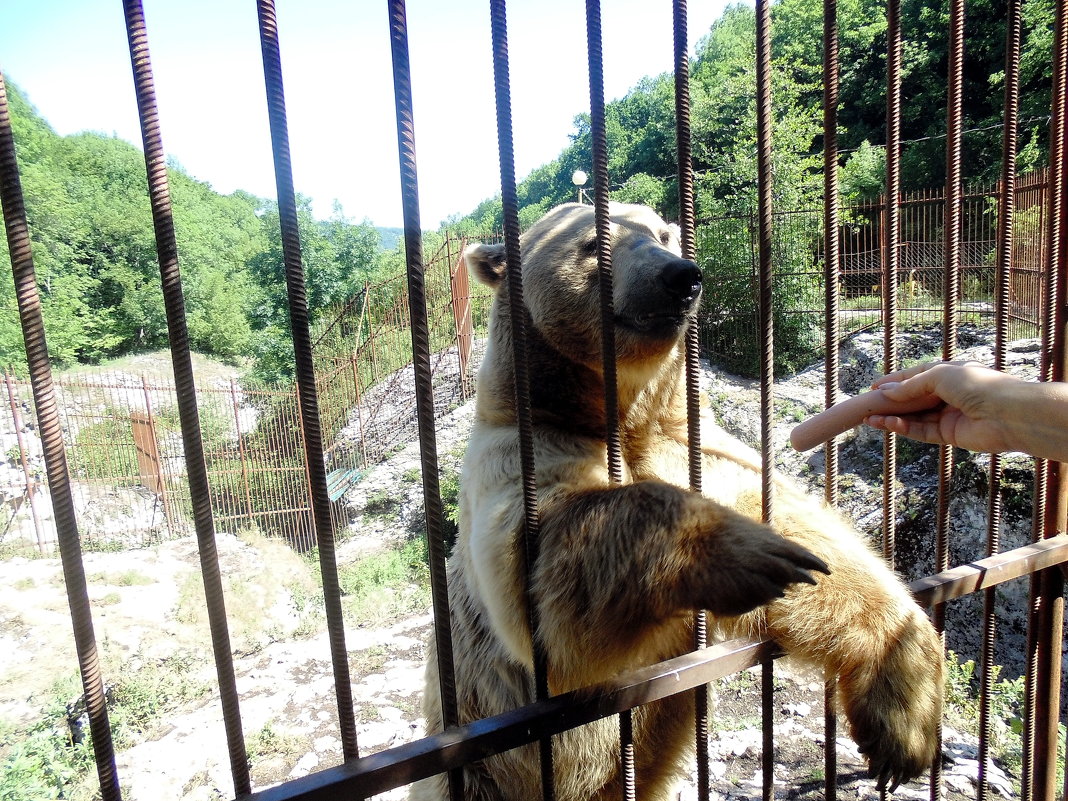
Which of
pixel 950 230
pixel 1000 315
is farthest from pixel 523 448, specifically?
pixel 1000 315

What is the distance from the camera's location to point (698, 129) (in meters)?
24.6

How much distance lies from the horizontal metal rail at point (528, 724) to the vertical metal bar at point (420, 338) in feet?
0.25

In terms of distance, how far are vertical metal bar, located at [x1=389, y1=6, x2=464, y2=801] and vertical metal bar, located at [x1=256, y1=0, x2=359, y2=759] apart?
0.20m

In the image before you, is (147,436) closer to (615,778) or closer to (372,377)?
(372,377)

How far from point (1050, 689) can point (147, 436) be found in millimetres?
14136

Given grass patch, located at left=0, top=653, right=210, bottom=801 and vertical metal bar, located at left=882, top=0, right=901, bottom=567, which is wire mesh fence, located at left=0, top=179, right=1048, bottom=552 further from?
vertical metal bar, located at left=882, top=0, right=901, bottom=567

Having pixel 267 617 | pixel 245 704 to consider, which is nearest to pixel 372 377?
pixel 267 617

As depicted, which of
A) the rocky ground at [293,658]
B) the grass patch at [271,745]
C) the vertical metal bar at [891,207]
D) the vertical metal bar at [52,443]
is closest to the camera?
the vertical metal bar at [52,443]

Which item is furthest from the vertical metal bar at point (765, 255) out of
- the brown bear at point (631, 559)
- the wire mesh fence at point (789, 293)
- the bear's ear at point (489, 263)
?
the wire mesh fence at point (789, 293)

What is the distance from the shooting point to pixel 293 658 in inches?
304

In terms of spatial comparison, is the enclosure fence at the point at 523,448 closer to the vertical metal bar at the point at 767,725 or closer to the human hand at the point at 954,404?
the vertical metal bar at the point at 767,725

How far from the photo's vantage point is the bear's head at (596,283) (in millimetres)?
2260

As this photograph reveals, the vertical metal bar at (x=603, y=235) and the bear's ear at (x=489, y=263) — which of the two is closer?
the vertical metal bar at (x=603, y=235)

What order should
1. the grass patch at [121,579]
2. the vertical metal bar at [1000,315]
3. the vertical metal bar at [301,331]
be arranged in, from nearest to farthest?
the vertical metal bar at [301,331], the vertical metal bar at [1000,315], the grass patch at [121,579]
